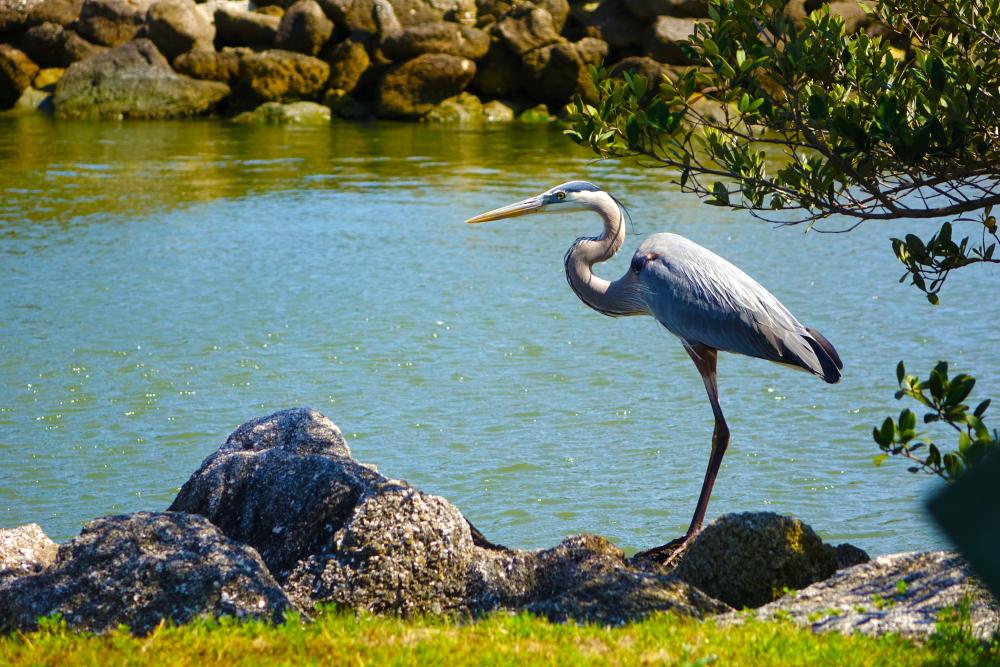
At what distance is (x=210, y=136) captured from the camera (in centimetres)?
2438

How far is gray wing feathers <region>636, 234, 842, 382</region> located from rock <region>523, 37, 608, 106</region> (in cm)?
2016

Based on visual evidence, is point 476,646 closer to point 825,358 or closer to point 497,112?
point 825,358

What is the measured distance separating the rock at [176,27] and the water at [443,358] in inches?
472

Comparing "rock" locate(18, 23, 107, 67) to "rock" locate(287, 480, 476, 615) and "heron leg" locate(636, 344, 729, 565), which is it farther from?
"rock" locate(287, 480, 476, 615)

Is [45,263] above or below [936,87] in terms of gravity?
below

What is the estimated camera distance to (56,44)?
97.6ft

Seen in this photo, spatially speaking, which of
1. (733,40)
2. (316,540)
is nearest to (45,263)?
(316,540)

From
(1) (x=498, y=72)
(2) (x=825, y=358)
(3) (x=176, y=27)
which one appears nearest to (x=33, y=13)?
(3) (x=176, y=27)

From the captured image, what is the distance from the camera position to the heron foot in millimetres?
5891

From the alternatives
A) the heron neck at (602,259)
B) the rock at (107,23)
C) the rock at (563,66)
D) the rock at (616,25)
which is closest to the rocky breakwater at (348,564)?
the heron neck at (602,259)

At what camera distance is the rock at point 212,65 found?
28.1 metres

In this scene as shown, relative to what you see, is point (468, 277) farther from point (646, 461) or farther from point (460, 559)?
point (460, 559)

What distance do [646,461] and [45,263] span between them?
7945 millimetres

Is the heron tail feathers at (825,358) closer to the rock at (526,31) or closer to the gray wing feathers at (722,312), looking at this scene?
the gray wing feathers at (722,312)
